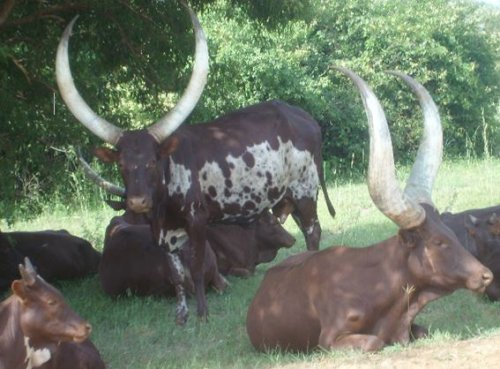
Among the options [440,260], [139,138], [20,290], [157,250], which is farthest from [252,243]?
[20,290]

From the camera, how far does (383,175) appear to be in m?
6.04

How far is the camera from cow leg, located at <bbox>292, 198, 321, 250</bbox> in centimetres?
991

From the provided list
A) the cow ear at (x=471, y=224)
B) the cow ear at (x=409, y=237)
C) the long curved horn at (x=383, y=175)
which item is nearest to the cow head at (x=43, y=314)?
the long curved horn at (x=383, y=175)

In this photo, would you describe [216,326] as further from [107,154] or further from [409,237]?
[409,237]

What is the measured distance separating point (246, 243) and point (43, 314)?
16.3ft

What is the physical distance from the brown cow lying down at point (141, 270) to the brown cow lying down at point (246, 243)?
29.4 inches

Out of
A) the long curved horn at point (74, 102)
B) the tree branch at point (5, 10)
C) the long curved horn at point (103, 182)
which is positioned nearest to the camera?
the long curved horn at point (74, 102)

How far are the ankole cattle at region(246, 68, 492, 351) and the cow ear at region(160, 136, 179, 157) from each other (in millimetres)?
1799

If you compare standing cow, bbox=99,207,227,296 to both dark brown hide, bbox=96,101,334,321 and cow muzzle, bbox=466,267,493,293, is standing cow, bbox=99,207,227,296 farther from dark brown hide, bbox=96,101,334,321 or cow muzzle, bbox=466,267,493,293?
cow muzzle, bbox=466,267,493,293

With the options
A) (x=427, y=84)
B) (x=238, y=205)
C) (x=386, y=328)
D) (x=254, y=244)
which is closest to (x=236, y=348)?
(x=386, y=328)

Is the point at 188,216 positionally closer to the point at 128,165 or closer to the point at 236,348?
the point at 128,165

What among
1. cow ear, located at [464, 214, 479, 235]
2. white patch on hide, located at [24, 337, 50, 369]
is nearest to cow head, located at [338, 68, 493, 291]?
cow ear, located at [464, 214, 479, 235]

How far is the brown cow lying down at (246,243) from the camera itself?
10312mm

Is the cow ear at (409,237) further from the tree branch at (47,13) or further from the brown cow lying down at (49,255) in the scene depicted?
the brown cow lying down at (49,255)
